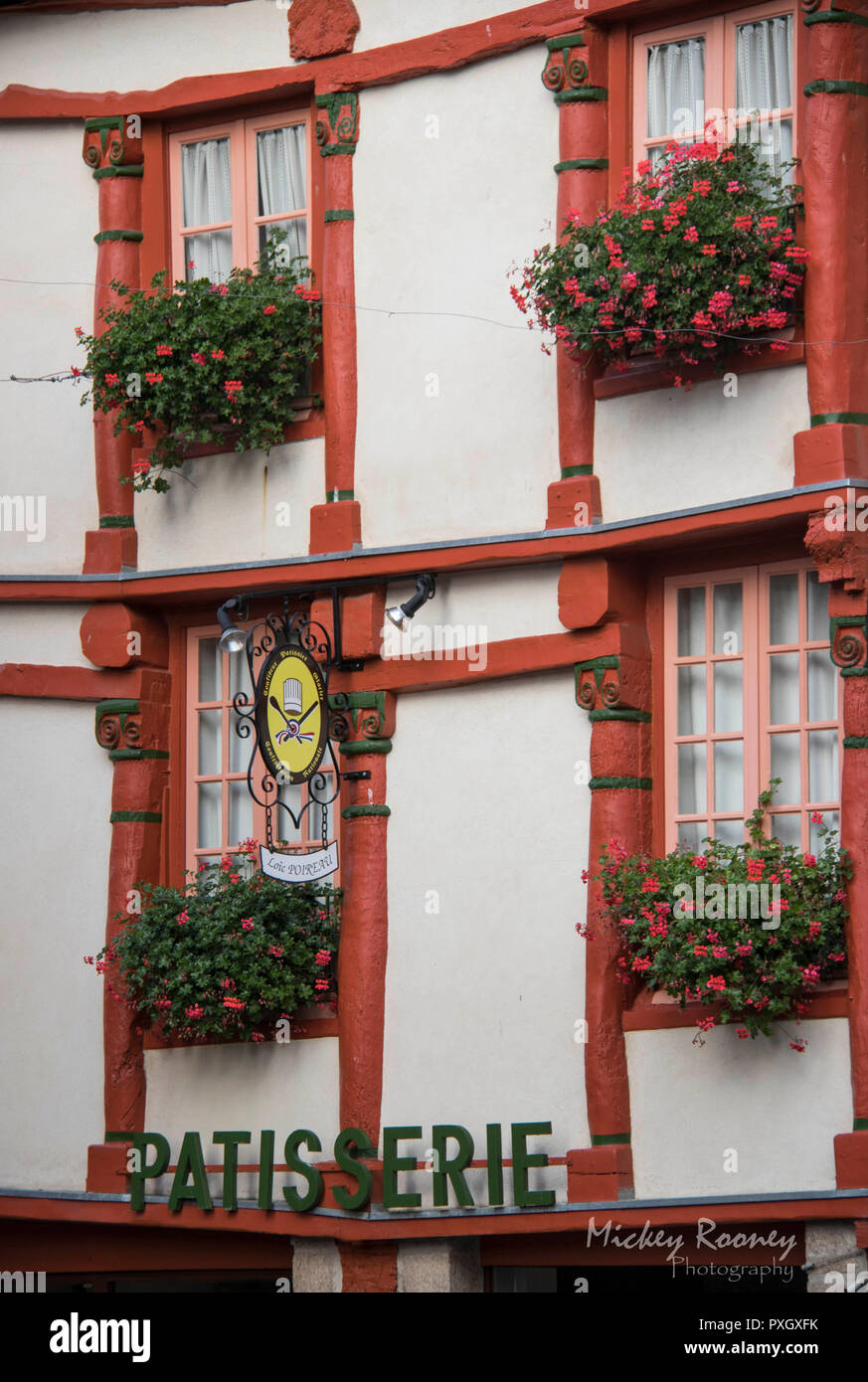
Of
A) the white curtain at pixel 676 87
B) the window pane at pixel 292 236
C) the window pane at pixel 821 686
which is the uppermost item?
the white curtain at pixel 676 87

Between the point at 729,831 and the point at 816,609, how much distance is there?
4.05 ft

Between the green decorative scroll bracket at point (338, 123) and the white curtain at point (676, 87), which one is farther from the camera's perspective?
the green decorative scroll bracket at point (338, 123)

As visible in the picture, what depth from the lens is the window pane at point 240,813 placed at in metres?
14.8

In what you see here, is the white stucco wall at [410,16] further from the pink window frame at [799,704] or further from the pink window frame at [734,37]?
the pink window frame at [799,704]

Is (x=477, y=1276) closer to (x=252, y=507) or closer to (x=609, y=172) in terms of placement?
(x=252, y=507)

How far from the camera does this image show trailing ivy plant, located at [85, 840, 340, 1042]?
13883 mm

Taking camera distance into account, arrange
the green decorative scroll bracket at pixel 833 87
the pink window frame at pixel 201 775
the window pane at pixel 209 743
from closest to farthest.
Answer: the green decorative scroll bracket at pixel 833 87, the pink window frame at pixel 201 775, the window pane at pixel 209 743

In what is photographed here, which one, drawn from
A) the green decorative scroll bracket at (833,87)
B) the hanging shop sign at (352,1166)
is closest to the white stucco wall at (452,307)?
the green decorative scroll bracket at (833,87)

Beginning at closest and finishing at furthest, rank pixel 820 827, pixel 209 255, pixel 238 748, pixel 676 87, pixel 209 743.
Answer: pixel 820 827
pixel 676 87
pixel 238 748
pixel 209 743
pixel 209 255

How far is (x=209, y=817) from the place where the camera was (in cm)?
1499

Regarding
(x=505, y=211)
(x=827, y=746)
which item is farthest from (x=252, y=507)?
(x=827, y=746)

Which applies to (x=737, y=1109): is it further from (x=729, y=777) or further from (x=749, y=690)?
(x=749, y=690)

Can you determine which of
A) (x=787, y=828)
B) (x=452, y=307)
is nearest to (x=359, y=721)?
(x=452, y=307)

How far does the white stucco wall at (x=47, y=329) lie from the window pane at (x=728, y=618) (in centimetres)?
404
